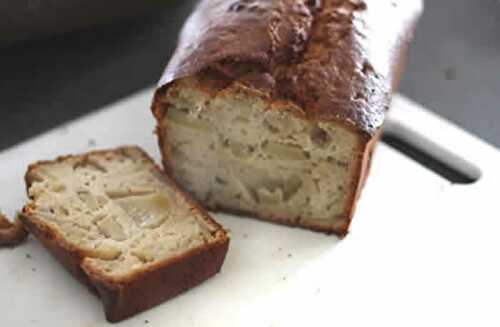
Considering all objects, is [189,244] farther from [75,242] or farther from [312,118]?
[312,118]

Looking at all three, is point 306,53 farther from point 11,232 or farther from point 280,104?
point 11,232

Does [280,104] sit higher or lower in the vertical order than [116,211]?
higher

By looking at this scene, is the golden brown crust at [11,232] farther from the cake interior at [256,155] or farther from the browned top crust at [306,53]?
the browned top crust at [306,53]

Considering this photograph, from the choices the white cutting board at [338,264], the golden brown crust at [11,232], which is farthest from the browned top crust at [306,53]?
the golden brown crust at [11,232]

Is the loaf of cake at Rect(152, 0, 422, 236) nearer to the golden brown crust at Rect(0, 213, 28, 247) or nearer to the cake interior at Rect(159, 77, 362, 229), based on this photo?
the cake interior at Rect(159, 77, 362, 229)

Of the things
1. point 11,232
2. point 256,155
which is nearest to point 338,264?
point 256,155

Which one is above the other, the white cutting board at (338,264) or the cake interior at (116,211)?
the cake interior at (116,211)

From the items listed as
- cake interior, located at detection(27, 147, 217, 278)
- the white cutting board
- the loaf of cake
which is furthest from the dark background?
the loaf of cake
